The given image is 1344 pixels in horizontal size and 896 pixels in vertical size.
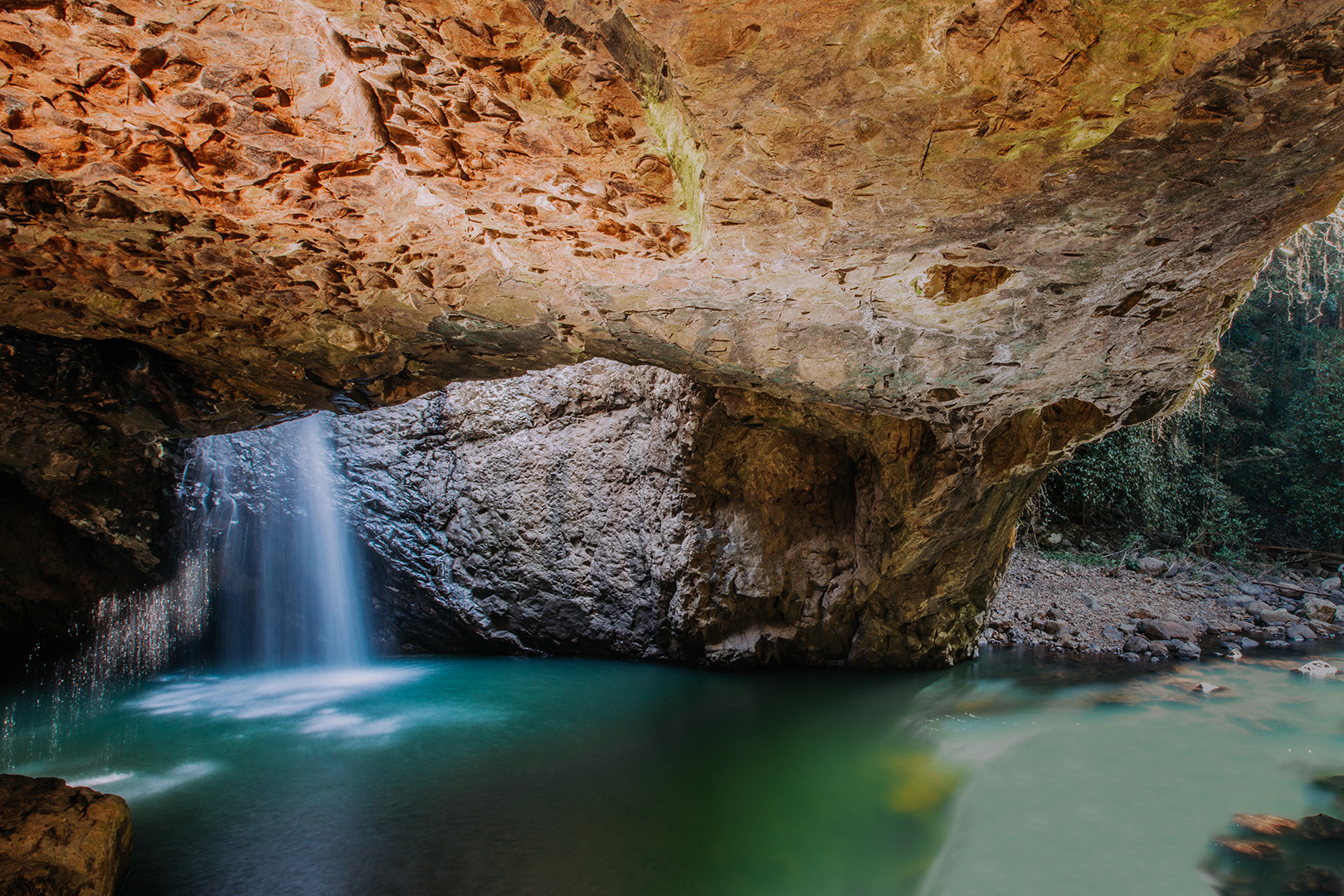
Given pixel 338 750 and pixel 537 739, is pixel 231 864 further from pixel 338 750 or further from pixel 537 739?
pixel 537 739

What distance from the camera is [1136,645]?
6363 mm

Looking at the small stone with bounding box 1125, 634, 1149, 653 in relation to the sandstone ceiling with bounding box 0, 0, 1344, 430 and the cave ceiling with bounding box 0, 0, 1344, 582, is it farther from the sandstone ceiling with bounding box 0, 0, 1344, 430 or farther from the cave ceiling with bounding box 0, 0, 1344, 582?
the sandstone ceiling with bounding box 0, 0, 1344, 430

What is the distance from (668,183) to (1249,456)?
1327 centimetres

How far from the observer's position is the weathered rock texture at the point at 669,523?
16.3ft

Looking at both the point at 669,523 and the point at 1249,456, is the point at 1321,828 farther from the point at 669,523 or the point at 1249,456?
the point at 1249,456

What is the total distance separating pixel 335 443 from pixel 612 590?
3.28 meters

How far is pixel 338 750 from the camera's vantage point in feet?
14.1

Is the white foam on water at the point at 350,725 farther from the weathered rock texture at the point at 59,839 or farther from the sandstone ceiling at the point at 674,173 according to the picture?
the sandstone ceiling at the point at 674,173

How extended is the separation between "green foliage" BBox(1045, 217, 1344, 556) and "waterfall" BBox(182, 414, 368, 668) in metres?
9.91

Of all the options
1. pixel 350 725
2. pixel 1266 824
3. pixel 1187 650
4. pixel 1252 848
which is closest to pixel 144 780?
pixel 350 725

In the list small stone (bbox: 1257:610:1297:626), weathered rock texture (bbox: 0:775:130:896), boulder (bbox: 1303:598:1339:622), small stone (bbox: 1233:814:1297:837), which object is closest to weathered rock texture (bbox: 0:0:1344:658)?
weathered rock texture (bbox: 0:775:130:896)

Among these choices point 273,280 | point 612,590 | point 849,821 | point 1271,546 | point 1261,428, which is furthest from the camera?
point 1261,428

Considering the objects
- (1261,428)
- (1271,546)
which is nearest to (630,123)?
(1271,546)

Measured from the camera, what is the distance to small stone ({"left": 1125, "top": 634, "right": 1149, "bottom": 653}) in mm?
6301
